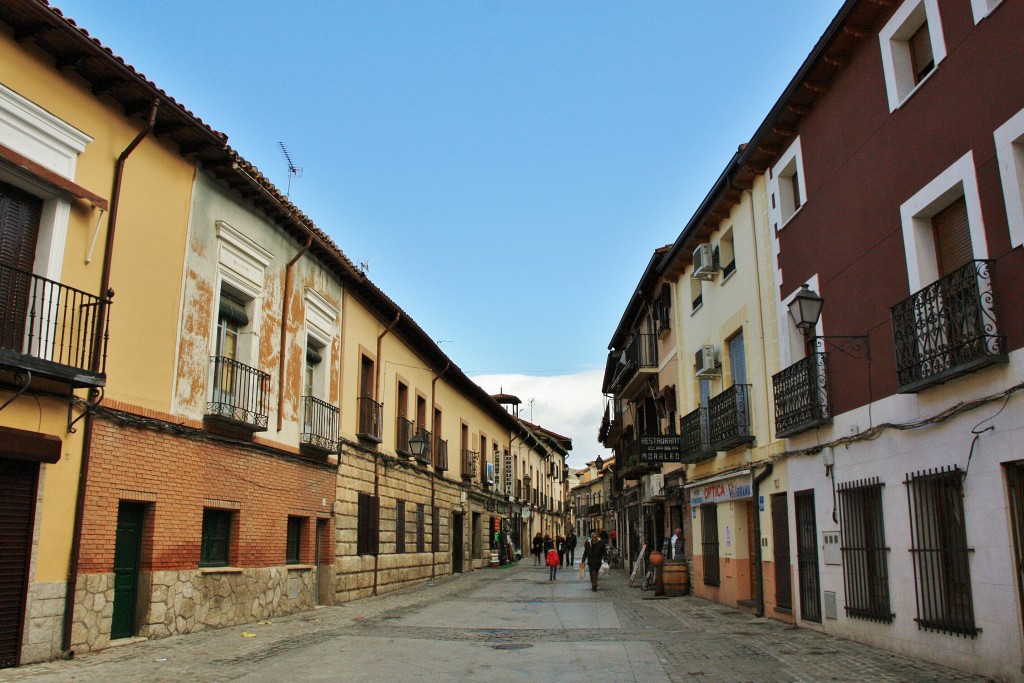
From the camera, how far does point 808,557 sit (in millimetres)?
12297

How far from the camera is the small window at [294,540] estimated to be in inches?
615

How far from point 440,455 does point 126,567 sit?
51.3 ft

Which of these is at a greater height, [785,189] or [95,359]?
[785,189]

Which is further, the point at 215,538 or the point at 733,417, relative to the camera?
the point at 733,417

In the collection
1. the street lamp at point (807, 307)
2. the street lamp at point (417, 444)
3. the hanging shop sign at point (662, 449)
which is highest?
the street lamp at point (807, 307)

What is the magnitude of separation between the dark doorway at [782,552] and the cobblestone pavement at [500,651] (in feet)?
1.50

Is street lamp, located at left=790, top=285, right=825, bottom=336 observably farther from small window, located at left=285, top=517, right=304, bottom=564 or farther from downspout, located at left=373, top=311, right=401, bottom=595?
downspout, located at left=373, top=311, right=401, bottom=595

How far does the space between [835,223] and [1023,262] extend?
13.4 feet

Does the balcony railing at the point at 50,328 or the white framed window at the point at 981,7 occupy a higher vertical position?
the white framed window at the point at 981,7

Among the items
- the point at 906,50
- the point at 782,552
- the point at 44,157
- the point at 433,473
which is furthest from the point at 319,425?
the point at 906,50

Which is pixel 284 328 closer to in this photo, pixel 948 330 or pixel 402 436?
pixel 402 436

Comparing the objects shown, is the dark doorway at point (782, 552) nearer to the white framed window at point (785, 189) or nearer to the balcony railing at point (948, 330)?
the white framed window at point (785, 189)

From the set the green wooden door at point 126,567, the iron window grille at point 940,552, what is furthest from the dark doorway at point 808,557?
the green wooden door at point 126,567

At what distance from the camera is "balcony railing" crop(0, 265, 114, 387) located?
28.6 ft
